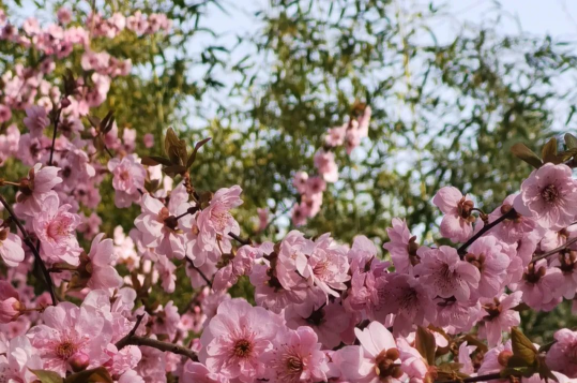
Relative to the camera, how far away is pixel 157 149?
10.1ft

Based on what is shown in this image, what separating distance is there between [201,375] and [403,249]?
338 mm

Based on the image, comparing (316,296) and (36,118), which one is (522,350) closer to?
(316,296)

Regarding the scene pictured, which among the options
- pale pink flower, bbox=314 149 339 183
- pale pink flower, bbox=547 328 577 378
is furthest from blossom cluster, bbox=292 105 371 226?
pale pink flower, bbox=547 328 577 378

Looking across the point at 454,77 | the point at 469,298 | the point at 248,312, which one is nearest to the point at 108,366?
the point at 248,312

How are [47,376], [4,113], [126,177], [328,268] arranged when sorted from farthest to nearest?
[4,113] < [126,177] < [328,268] < [47,376]

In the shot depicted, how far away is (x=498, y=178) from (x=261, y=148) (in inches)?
40.4

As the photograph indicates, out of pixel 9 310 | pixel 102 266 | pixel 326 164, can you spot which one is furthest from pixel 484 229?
pixel 326 164

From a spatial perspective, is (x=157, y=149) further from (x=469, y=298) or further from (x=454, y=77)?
(x=469, y=298)

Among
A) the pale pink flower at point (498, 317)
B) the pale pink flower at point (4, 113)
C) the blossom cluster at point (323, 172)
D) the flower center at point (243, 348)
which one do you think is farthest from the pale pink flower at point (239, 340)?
the pale pink flower at point (4, 113)

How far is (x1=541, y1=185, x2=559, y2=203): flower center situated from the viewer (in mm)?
968

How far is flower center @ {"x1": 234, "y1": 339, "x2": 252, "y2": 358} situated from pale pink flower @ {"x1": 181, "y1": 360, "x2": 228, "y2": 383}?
0.04 meters

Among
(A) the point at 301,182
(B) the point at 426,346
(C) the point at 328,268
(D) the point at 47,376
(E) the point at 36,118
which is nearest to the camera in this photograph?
(D) the point at 47,376

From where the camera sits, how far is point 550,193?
97 centimetres

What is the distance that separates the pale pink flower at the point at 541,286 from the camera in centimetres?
113
